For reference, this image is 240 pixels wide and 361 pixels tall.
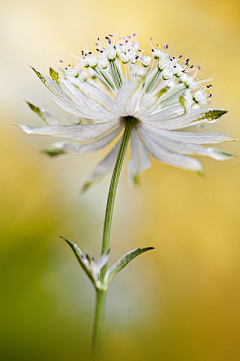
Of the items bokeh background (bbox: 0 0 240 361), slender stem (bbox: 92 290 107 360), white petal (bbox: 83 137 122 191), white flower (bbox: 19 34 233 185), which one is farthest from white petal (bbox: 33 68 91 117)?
bokeh background (bbox: 0 0 240 361)

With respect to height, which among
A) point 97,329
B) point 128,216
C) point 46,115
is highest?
point 46,115

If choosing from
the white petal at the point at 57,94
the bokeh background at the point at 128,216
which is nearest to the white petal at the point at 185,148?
the white petal at the point at 57,94

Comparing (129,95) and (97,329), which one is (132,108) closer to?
(129,95)

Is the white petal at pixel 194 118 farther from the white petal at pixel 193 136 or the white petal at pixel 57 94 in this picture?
the white petal at pixel 57 94

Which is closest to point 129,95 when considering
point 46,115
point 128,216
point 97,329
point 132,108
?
point 132,108

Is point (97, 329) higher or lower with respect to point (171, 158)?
lower

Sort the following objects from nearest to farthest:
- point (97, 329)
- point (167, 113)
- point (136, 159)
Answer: point (97, 329), point (167, 113), point (136, 159)
